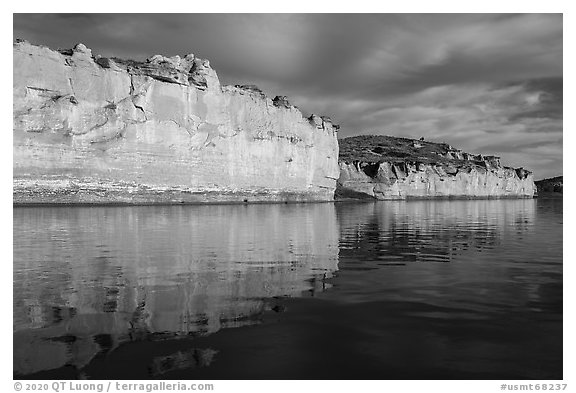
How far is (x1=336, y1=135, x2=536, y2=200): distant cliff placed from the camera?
82.8 meters

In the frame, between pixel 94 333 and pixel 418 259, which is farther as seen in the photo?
pixel 418 259

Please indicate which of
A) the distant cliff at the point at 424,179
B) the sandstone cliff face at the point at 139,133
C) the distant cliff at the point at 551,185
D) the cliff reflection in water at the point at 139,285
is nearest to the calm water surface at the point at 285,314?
the cliff reflection in water at the point at 139,285

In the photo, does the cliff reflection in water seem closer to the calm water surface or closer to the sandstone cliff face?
the calm water surface

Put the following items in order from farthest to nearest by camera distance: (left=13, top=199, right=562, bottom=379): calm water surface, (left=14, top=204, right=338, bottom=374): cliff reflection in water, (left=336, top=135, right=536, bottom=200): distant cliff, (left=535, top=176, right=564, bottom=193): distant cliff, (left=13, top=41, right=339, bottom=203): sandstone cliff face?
(left=535, top=176, right=564, bottom=193): distant cliff
(left=336, top=135, right=536, bottom=200): distant cliff
(left=13, top=41, right=339, bottom=203): sandstone cliff face
(left=14, top=204, right=338, bottom=374): cliff reflection in water
(left=13, top=199, right=562, bottom=379): calm water surface

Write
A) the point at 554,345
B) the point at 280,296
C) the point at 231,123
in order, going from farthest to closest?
the point at 231,123 → the point at 280,296 → the point at 554,345

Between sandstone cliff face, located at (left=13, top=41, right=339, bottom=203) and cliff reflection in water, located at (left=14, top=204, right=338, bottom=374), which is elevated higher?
sandstone cliff face, located at (left=13, top=41, right=339, bottom=203)

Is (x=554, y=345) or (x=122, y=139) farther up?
(x=122, y=139)

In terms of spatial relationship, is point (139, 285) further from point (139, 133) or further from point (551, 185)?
point (551, 185)

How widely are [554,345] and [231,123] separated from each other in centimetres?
4474

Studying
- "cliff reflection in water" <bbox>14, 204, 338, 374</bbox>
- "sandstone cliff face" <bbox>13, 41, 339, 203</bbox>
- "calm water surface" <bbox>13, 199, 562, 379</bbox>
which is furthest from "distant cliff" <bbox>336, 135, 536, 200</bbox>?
"calm water surface" <bbox>13, 199, 562, 379</bbox>

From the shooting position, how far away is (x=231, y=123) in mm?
47719

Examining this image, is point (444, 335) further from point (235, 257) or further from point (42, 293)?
point (235, 257)

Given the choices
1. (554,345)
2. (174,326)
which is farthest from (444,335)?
(174,326)

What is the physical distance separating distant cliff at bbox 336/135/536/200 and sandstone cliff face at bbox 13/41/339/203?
30851 mm
